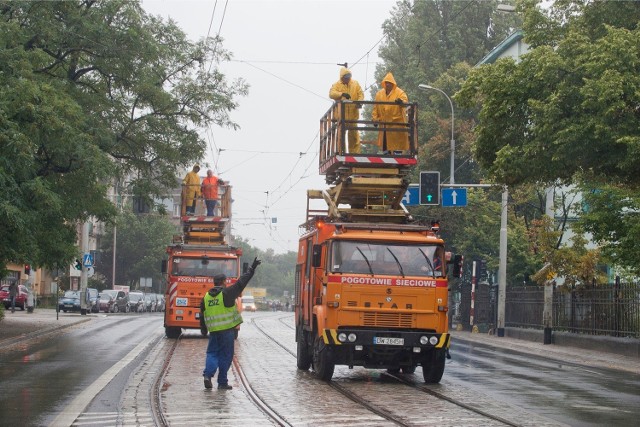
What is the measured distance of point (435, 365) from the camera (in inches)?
696

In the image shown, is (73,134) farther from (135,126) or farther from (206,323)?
(206,323)

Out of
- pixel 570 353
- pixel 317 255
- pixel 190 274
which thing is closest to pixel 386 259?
pixel 317 255

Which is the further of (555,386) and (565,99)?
(565,99)

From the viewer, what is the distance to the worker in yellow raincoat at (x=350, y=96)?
19.6 metres

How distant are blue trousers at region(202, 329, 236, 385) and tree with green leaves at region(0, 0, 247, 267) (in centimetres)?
913

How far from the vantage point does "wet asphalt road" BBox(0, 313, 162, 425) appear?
1308 cm

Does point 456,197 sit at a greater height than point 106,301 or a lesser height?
greater

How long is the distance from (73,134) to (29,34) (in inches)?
209

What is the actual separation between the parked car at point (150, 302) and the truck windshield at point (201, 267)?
1774 inches

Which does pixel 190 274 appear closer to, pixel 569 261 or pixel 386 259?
pixel 569 261

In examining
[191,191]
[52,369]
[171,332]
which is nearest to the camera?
[52,369]

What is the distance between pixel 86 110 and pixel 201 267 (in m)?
6.47

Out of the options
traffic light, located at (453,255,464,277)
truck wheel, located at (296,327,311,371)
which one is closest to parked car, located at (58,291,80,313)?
truck wheel, located at (296,327,311,371)

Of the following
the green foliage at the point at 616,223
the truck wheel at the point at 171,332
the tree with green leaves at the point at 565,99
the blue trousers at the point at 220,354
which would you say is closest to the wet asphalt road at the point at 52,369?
the truck wheel at the point at 171,332
